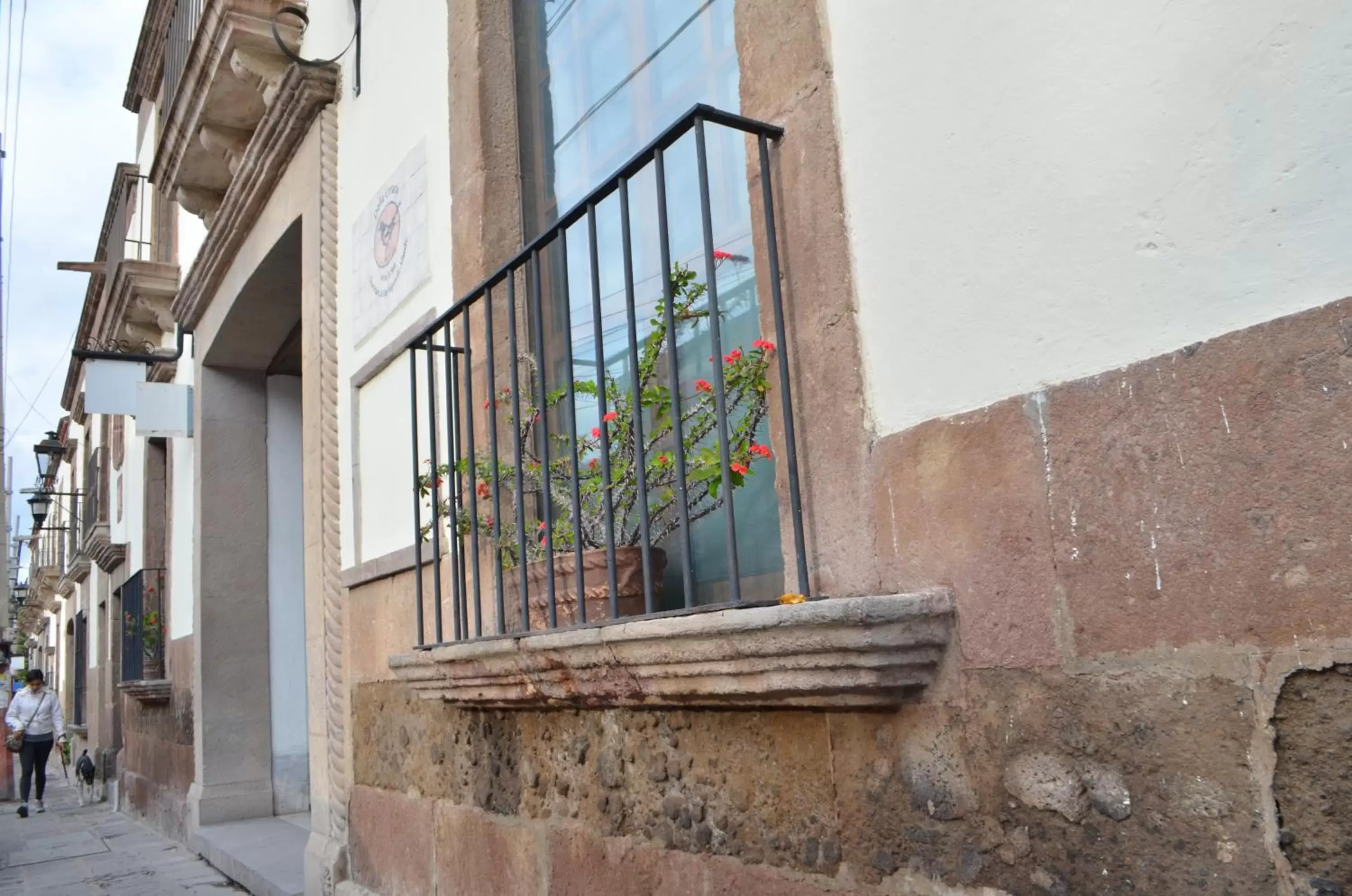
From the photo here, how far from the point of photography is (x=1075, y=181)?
1.70 m

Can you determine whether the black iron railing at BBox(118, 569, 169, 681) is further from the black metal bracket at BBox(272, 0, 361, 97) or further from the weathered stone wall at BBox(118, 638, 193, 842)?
the black metal bracket at BBox(272, 0, 361, 97)

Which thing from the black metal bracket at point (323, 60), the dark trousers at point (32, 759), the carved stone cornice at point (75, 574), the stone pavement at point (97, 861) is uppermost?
the black metal bracket at point (323, 60)

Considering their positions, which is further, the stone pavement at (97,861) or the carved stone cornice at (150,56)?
the carved stone cornice at (150,56)

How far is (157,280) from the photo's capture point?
9.59 meters

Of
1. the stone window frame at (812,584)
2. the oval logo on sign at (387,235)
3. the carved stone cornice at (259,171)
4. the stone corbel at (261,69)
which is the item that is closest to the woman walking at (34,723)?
the carved stone cornice at (259,171)

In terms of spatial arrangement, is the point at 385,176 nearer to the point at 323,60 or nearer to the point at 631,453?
the point at 323,60

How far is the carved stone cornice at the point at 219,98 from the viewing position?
5633 millimetres

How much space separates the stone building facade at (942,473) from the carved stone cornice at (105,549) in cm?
889

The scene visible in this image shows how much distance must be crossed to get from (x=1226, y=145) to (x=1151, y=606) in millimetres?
607

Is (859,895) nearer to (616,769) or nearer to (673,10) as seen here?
(616,769)

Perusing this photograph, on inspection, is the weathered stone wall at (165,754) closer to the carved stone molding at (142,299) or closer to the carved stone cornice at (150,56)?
the carved stone molding at (142,299)

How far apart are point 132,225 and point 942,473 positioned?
1154cm

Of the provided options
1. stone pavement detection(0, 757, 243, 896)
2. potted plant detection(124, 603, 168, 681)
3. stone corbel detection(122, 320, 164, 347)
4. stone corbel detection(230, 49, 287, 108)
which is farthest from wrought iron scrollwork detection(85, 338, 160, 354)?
stone corbel detection(230, 49, 287, 108)

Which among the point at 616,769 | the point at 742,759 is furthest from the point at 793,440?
the point at 616,769
